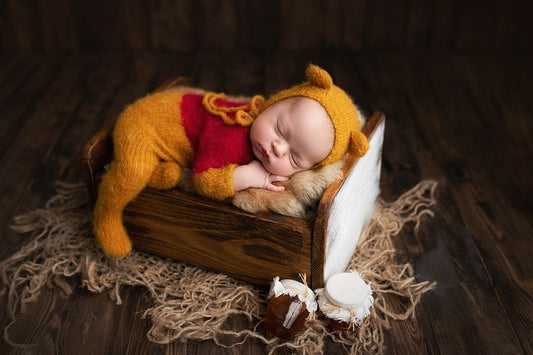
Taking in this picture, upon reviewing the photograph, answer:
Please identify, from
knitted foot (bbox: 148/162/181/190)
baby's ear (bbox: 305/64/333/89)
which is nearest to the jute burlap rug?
knitted foot (bbox: 148/162/181/190)

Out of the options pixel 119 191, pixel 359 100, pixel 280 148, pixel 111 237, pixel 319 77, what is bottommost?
pixel 359 100

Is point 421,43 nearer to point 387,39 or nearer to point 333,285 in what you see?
point 387,39

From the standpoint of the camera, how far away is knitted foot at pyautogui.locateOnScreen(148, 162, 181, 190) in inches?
47.6

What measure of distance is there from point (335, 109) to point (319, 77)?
0.07 m

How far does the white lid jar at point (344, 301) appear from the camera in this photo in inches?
45.2

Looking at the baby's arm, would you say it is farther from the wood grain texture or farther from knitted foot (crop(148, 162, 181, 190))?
the wood grain texture

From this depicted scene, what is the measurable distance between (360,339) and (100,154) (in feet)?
2.28

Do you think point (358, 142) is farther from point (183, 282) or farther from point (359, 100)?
point (359, 100)

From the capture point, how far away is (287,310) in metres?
1.15

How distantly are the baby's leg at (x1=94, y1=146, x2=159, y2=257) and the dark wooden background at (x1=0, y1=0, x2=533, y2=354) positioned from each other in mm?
130

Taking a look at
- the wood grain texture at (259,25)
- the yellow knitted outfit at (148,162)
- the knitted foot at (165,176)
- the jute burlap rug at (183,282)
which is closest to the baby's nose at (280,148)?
the yellow knitted outfit at (148,162)

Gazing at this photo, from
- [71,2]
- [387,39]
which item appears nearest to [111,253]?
[71,2]

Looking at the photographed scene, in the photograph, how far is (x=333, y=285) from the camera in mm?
1170

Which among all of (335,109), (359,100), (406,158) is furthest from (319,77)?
(359,100)
